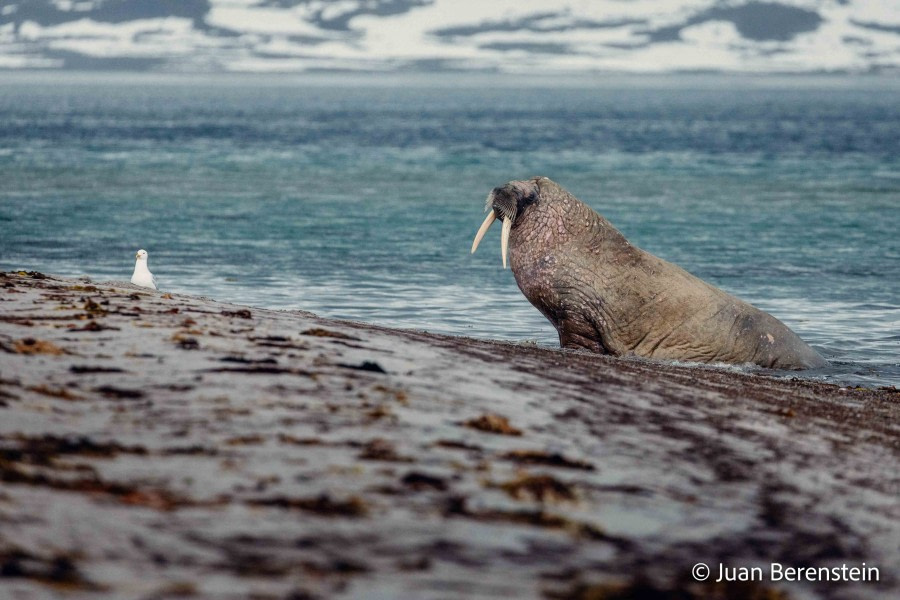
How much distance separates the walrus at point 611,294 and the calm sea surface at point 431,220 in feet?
2.82

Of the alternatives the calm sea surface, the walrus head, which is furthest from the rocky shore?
the calm sea surface

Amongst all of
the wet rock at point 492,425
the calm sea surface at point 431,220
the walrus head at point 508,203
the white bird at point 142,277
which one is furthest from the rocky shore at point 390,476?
the calm sea surface at point 431,220

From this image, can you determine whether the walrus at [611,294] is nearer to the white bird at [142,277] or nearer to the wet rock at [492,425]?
the white bird at [142,277]

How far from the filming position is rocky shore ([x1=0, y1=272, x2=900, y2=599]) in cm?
330

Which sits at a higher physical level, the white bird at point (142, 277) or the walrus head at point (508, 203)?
the walrus head at point (508, 203)

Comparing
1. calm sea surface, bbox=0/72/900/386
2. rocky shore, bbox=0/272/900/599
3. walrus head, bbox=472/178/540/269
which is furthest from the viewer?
calm sea surface, bbox=0/72/900/386

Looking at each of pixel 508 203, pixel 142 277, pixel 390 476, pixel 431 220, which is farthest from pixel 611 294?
pixel 431 220

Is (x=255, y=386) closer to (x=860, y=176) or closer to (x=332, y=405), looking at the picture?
(x=332, y=405)

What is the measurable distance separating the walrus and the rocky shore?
11.4 feet

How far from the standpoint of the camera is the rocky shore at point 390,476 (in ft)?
10.8

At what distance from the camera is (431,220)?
2377 centimetres

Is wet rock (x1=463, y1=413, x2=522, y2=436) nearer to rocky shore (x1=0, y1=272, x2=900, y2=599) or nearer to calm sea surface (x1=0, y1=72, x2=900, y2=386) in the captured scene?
rocky shore (x1=0, y1=272, x2=900, y2=599)

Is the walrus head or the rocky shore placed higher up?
the walrus head

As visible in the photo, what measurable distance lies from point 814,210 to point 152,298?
20640mm
